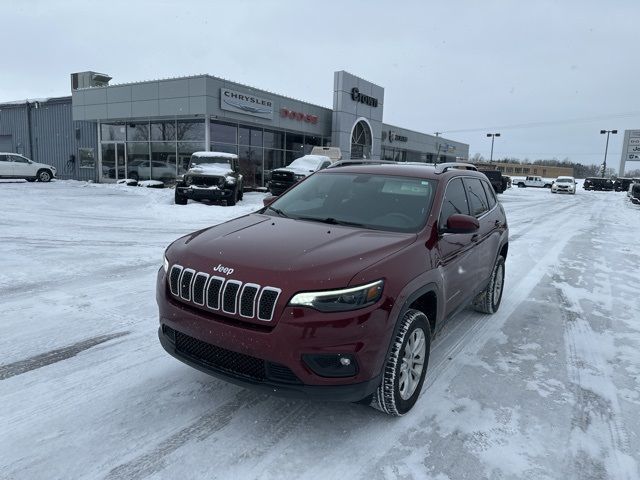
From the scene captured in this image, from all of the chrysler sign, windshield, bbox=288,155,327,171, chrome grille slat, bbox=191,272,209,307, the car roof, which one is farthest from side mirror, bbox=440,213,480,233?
the chrysler sign

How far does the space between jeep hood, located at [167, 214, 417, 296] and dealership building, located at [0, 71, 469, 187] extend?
19.4 m

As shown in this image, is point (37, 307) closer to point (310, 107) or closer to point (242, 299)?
point (242, 299)

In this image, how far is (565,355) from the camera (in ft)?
13.9

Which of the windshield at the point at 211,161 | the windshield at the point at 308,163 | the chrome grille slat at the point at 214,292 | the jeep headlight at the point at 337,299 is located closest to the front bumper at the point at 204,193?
the windshield at the point at 211,161

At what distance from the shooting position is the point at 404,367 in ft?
9.89

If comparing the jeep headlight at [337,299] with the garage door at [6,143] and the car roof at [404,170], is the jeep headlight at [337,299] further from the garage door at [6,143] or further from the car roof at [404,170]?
the garage door at [6,143]

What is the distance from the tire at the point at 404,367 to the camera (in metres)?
2.84

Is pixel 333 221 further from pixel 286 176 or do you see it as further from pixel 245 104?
pixel 245 104

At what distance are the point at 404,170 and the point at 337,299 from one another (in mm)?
2105

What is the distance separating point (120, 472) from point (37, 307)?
3208 millimetres

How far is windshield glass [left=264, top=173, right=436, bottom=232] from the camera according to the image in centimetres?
365

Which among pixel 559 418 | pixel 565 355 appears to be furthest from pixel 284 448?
pixel 565 355

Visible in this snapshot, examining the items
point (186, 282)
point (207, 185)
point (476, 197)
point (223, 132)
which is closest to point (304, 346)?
point (186, 282)

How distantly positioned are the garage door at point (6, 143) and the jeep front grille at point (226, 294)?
37221 mm
